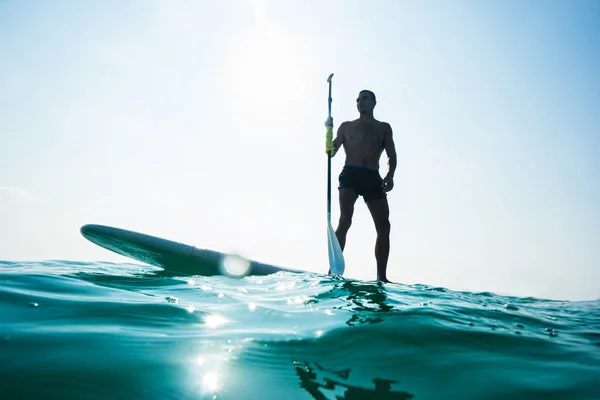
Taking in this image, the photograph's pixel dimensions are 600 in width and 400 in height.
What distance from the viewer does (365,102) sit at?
5375 millimetres

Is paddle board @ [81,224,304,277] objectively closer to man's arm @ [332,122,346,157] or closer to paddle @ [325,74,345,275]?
paddle @ [325,74,345,275]

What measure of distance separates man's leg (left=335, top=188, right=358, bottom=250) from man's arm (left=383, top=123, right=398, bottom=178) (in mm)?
687

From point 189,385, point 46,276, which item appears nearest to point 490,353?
point 189,385

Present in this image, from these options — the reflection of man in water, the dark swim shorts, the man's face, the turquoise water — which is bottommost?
the reflection of man in water

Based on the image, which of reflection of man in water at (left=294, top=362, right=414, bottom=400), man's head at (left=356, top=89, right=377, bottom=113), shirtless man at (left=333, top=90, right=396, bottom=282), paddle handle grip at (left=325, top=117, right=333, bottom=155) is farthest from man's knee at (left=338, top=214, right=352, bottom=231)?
reflection of man in water at (left=294, top=362, right=414, bottom=400)

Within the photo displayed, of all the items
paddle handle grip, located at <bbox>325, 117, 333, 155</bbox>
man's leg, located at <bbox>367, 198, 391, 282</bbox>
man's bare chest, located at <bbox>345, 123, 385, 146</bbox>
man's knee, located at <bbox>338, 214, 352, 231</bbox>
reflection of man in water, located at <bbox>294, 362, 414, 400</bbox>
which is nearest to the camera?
reflection of man in water, located at <bbox>294, 362, 414, 400</bbox>

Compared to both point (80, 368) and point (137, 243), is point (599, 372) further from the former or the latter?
point (137, 243)

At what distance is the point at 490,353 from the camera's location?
65.9 inches

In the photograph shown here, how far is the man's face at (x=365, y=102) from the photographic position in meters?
5.36

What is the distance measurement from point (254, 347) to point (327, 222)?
13.5 feet

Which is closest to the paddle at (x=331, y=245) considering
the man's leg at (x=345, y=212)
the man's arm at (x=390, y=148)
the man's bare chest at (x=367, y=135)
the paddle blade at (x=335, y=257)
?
the paddle blade at (x=335, y=257)

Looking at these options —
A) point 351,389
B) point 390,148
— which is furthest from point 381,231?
point 351,389

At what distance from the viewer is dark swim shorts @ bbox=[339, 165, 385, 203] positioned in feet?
17.0

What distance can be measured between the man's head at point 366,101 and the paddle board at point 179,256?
250 centimetres
